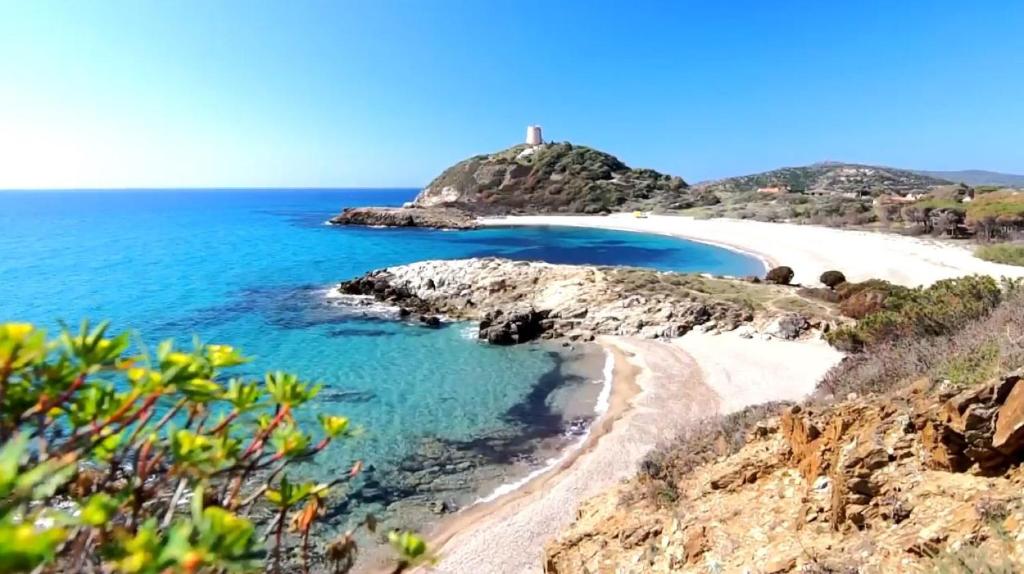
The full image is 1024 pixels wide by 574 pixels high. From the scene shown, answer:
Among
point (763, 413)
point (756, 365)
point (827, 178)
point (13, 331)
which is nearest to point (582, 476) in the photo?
point (763, 413)

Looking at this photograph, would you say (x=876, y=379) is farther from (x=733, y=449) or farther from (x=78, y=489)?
(x=78, y=489)

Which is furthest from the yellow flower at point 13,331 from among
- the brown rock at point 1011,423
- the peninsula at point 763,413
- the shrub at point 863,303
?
the shrub at point 863,303

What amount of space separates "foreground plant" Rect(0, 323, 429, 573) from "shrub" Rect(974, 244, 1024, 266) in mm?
35621

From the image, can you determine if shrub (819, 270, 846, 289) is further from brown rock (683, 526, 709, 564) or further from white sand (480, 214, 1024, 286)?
brown rock (683, 526, 709, 564)

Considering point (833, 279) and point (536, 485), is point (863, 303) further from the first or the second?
point (536, 485)

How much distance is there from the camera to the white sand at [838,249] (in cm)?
2756

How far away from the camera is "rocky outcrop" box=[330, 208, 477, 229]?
73.7 metres

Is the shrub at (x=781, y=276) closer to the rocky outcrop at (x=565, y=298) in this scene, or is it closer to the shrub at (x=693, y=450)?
the rocky outcrop at (x=565, y=298)

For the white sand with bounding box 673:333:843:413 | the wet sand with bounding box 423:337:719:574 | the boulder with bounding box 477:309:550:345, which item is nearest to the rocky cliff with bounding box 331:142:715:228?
the boulder with bounding box 477:309:550:345

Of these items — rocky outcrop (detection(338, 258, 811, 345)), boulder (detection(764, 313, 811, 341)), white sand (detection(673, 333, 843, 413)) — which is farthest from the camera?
rocky outcrop (detection(338, 258, 811, 345))

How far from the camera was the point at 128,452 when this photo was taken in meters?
1.76

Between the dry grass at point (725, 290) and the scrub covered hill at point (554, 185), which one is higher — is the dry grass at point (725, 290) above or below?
below

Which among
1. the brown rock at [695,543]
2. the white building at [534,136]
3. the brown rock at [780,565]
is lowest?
the brown rock at [695,543]

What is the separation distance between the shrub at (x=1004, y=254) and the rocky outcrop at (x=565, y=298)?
12499mm
